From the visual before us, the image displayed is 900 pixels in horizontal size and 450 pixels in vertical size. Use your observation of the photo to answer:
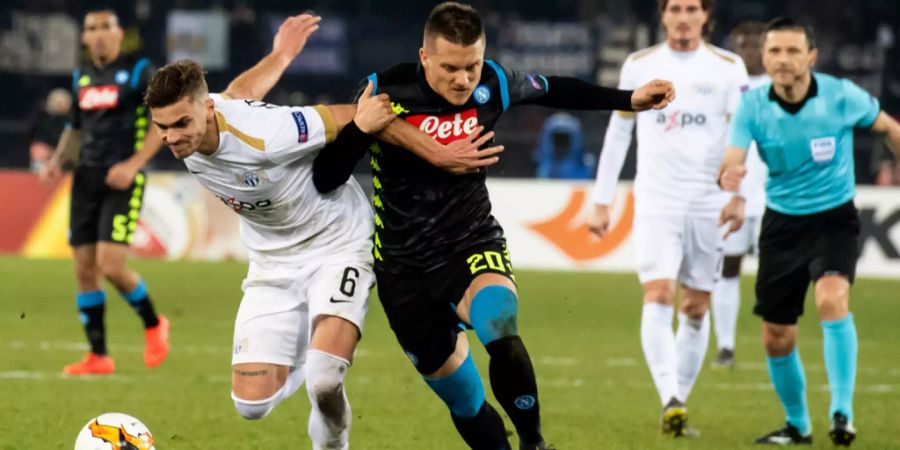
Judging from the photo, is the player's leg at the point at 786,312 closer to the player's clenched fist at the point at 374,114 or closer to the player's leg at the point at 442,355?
the player's leg at the point at 442,355

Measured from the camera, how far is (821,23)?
2394 cm

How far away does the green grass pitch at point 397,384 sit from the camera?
8.54 metres

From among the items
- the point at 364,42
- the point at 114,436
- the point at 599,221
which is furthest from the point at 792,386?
the point at 364,42

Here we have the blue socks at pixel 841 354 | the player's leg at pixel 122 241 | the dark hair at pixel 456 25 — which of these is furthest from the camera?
the player's leg at pixel 122 241

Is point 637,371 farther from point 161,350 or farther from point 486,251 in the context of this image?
point 486,251

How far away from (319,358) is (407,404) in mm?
3149

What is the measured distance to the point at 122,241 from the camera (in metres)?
10.9

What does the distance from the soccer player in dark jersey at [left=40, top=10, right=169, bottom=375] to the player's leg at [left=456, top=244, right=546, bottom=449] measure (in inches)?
194

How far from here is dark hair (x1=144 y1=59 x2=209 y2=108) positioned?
21.1 feet

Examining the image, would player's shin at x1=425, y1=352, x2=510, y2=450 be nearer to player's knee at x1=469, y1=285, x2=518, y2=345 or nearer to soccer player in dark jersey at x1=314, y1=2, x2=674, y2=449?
soccer player in dark jersey at x1=314, y1=2, x2=674, y2=449

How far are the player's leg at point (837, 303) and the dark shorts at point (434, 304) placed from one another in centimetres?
218

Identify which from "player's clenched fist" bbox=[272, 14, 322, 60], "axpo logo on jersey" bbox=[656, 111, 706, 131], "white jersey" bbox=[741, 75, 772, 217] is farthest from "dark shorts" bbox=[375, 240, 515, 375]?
"white jersey" bbox=[741, 75, 772, 217]

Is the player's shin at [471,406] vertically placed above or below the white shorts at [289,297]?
below

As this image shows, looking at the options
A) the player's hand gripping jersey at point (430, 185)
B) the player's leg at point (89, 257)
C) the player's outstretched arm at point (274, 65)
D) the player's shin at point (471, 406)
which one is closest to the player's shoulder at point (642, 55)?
the player's outstretched arm at point (274, 65)
